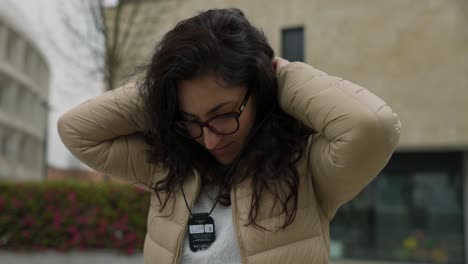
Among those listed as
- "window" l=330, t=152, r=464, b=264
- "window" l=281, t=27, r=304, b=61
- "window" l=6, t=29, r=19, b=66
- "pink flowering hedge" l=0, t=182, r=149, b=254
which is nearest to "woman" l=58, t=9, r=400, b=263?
"pink flowering hedge" l=0, t=182, r=149, b=254

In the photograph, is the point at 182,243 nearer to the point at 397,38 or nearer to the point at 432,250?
the point at 397,38

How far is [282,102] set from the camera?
4.64 ft

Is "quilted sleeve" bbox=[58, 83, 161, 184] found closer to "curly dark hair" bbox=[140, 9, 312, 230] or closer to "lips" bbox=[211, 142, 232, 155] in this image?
"curly dark hair" bbox=[140, 9, 312, 230]

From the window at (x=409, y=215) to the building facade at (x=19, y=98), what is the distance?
21297 mm

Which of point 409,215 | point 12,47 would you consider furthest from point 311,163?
point 12,47

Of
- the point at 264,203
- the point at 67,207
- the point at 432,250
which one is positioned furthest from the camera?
the point at 432,250

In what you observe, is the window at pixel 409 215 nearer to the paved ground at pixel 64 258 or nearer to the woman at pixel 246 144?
the paved ground at pixel 64 258

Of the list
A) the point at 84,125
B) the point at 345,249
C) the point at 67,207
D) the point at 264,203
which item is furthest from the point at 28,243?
the point at 345,249

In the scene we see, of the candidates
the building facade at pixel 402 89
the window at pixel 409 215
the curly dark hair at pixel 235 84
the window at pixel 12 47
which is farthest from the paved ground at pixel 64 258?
the window at pixel 12 47

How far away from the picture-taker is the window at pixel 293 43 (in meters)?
13.9

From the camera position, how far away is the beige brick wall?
12.0 m

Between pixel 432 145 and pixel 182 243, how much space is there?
1221 centimetres

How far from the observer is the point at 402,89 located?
12.5 metres

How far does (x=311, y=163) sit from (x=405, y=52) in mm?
11994
